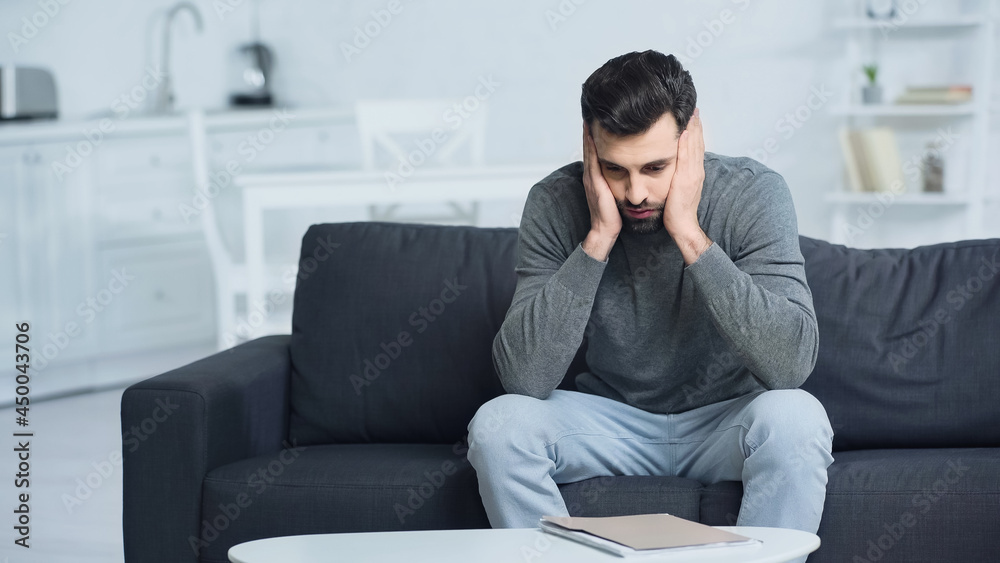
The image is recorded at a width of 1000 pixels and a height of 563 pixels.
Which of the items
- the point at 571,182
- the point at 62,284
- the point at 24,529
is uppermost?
the point at 571,182

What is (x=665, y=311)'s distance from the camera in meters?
1.84

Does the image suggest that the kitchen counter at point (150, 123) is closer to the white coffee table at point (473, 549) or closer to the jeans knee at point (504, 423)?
the jeans knee at point (504, 423)

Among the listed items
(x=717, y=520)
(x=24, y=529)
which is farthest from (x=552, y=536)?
(x=24, y=529)

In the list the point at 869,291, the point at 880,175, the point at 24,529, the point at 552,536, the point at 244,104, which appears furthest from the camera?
the point at 244,104

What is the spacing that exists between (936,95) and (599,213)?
97.8 inches

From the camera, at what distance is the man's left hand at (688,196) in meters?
1.72

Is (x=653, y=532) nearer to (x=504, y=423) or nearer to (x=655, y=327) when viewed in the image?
(x=504, y=423)

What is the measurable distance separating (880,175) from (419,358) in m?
2.37

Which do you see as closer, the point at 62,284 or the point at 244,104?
the point at 62,284

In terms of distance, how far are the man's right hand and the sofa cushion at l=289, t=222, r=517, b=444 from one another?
410 millimetres

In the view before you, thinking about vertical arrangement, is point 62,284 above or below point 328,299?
below

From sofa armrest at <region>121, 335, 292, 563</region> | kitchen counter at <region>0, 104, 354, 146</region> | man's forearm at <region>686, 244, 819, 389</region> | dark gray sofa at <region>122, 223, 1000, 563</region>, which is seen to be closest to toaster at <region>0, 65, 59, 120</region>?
kitchen counter at <region>0, 104, 354, 146</region>

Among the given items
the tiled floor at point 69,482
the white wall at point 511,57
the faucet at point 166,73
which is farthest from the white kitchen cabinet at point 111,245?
the white wall at point 511,57

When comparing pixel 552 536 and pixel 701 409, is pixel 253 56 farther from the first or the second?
pixel 552 536
